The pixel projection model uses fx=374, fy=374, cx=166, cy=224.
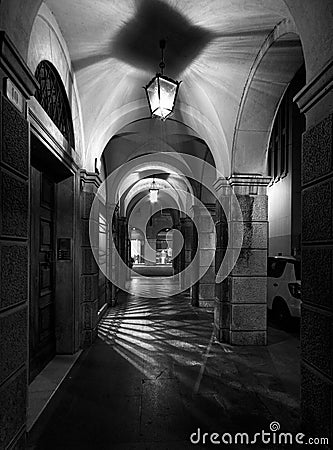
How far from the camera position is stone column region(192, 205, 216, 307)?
34.8ft

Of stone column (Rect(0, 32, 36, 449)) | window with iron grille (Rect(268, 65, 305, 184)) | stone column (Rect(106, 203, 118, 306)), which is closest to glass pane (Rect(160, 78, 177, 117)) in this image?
stone column (Rect(0, 32, 36, 449))

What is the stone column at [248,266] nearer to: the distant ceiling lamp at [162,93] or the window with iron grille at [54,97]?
the distant ceiling lamp at [162,93]

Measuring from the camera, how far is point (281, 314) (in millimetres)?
7879

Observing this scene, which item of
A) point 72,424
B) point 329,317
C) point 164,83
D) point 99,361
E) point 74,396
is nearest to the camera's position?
point 329,317

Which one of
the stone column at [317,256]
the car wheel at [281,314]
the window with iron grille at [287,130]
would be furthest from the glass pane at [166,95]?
the window with iron grille at [287,130]

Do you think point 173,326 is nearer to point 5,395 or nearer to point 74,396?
point 74,396

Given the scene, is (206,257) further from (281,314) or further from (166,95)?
(166,95)

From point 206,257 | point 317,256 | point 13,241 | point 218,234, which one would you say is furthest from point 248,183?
point 206,257

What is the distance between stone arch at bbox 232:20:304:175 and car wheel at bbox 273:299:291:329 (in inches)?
121

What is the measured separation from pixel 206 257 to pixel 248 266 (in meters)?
4.46

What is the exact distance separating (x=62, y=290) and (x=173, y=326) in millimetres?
3225

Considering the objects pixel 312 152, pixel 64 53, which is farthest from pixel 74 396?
pixel 64 53

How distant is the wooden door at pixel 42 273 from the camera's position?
4645mm

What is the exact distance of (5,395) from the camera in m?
2.36
